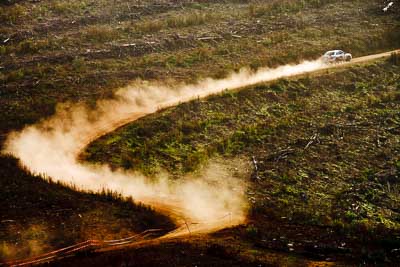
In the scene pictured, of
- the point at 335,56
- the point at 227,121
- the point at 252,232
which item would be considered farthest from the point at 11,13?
the point at 252,232

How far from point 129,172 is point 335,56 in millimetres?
20954

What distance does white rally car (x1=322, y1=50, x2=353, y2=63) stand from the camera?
38406mm

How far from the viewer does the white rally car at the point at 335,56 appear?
3841 centimetres

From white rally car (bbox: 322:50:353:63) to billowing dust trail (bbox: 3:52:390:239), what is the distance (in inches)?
352

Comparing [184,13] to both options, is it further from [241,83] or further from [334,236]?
[334,236]

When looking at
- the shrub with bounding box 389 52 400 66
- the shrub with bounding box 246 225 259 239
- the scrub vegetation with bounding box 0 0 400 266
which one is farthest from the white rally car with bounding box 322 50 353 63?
the shrub with bounding box 246 225 259 239

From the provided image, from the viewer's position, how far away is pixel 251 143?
27.7 meters

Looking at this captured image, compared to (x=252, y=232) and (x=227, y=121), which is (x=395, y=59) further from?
(x=252, y=232)

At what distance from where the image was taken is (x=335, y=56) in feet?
126

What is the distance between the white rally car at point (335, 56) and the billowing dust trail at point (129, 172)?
29.4 feet

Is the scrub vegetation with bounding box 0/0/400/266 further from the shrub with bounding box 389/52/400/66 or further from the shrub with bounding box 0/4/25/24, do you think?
the shrub with bounding box 389/52/400/66

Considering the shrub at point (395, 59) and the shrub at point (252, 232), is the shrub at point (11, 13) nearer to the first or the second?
the shrub at point (395, 59)

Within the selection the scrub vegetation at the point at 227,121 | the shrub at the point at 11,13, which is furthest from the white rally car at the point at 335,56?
the shrub at the point at 11,13

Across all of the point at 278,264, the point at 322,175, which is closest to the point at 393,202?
the point at 322,175
